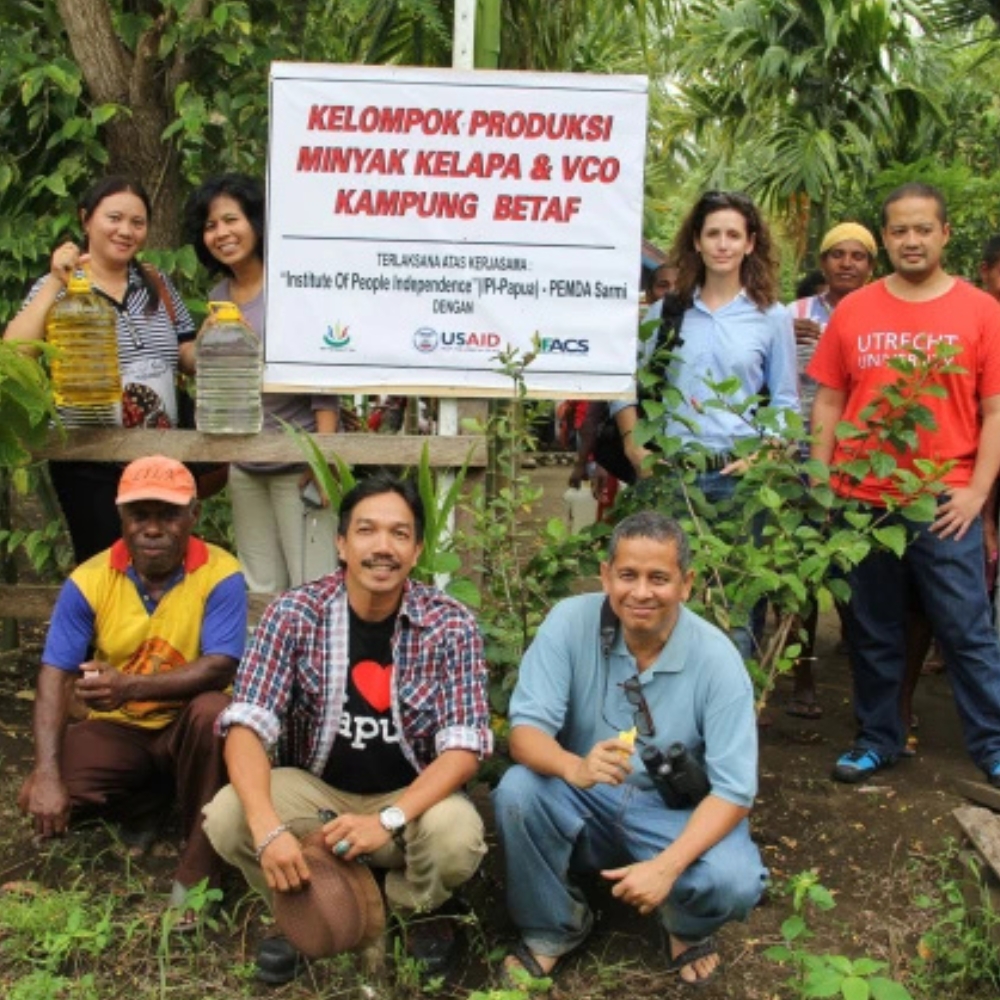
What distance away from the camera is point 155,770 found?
3.98 metres

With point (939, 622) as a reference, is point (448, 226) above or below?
above

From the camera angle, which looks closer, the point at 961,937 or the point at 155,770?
the point at 961,937

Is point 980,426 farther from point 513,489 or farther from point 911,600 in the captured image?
point 513,489

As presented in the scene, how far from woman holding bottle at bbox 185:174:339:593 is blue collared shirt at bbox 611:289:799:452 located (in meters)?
1.12

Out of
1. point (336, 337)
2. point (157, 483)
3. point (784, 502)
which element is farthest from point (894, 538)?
point (157, 483)

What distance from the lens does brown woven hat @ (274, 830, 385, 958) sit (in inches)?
127

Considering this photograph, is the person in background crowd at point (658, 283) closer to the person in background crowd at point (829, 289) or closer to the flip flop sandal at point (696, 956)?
the person in background crowd at point (829, 289)

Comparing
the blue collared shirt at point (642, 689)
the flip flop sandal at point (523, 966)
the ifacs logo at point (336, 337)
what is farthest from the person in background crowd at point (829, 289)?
the flip flop sandal at point (523, 966)

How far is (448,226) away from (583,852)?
77.9 inches

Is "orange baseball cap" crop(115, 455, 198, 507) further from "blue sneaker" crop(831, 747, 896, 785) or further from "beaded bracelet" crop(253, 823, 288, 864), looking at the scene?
"blue sneaker" crop(831, 747, 896, 785)

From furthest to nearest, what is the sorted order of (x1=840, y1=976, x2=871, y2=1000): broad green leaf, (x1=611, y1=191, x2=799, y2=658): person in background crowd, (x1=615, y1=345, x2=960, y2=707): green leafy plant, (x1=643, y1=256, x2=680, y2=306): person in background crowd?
(x1=643, y1=256, x2=680, y2=306): person in background crowd → (x1=611, y1=191, x2=799, y2=658): person in background crowd → (x1=615, y1=345, x2=960, y2=707): green leafy plant → (x1=840, y1=976, x2=871, y2=1000): broad green leaf

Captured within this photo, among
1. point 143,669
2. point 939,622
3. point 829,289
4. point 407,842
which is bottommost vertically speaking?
point 407,842

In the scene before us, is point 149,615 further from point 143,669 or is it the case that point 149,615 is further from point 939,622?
point 939,622

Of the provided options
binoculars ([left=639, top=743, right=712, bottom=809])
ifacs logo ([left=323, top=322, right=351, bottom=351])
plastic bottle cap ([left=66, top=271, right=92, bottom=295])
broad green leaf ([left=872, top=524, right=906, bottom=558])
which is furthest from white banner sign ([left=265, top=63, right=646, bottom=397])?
binoculars ([left=639, top=743, right=712, bottom=809])
